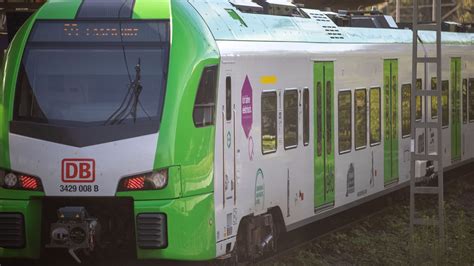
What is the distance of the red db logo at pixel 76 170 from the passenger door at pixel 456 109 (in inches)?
464

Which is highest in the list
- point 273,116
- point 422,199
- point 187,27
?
point 187,27

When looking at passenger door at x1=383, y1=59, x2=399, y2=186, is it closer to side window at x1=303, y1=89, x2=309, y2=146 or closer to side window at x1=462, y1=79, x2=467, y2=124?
side window at x1=303, y1=89, x2=309, y2=146

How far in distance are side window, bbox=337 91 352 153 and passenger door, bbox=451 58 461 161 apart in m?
5.95

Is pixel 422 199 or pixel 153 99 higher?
pixel 153 99

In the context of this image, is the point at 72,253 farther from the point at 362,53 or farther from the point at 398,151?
the point at 398,151

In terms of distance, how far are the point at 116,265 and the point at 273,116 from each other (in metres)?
2.68

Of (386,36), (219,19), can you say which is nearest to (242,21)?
(219,19)

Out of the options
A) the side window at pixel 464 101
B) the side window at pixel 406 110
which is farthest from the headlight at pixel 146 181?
the side window at pixel 464 101

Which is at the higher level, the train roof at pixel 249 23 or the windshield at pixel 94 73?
the train roof at pixel 249 23

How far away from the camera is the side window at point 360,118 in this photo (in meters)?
16.6

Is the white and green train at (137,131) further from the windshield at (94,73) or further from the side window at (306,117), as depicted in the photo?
the side window at (306,117)

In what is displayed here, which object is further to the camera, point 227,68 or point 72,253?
point 227,68

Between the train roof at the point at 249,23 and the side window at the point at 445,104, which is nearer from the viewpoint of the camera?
the train roof at the point at 249,23

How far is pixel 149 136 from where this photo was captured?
433 inches
